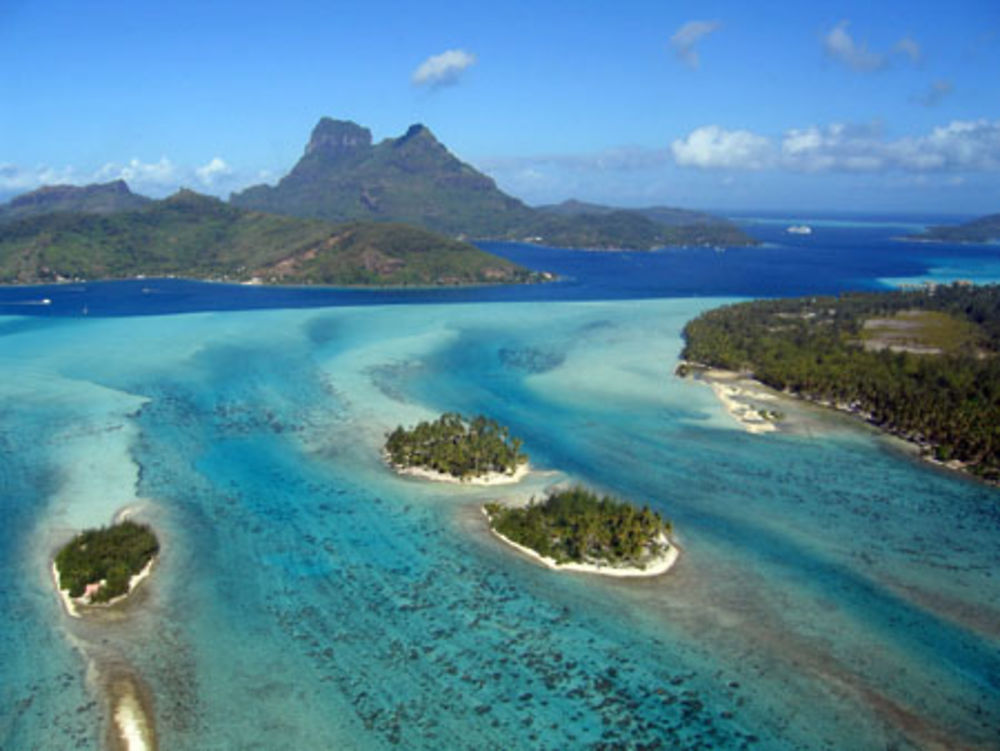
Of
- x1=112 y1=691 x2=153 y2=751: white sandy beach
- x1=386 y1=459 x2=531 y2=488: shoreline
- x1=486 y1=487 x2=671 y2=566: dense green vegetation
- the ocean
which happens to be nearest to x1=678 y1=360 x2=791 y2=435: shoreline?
the ocean

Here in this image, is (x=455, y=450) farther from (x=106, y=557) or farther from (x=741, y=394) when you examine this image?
(x=741, y=394)

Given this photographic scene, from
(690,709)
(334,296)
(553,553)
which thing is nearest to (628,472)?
(553,553)

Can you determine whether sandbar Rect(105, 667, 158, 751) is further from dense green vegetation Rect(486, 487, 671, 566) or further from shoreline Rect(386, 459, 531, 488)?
shoreline Rect(386, 459, 531, 488)

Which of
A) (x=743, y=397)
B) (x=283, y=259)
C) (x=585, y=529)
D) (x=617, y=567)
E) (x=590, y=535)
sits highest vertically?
(x=283, y=259)

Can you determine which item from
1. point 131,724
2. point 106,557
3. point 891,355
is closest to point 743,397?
point 891,355

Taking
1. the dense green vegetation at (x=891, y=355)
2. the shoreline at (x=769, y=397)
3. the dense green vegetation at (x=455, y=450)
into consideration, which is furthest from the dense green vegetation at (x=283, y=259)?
the dense green vegetation at (x=455, y=450)
